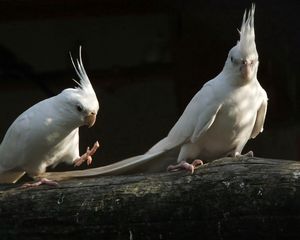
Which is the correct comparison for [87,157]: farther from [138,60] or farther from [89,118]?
[138,60]

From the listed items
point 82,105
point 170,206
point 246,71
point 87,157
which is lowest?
point 170,206

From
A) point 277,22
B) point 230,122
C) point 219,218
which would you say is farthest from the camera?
point 277,22

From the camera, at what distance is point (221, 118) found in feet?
11.8

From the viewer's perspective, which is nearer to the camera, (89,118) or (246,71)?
(246,71)

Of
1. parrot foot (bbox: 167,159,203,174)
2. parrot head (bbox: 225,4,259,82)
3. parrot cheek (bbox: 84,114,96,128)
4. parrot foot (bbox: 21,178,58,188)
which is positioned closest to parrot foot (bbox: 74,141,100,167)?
parrot cheek (bbox: 84,114,96,128)

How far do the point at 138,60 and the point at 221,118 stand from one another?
7.36ft

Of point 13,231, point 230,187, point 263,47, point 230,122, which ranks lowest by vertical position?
point 13,231

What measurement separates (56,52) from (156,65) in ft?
2.49

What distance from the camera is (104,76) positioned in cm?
575

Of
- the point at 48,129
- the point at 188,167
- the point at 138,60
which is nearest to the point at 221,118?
the point at 188,167

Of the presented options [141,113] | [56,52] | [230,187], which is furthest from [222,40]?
[230,187]

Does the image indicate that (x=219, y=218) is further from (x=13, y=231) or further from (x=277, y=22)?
(x=277, y=22)

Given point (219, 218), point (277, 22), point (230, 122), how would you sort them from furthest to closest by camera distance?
point (277, 22)
point (230, 122)
point (219, 218)

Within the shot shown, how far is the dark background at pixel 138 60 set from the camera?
5.62m
